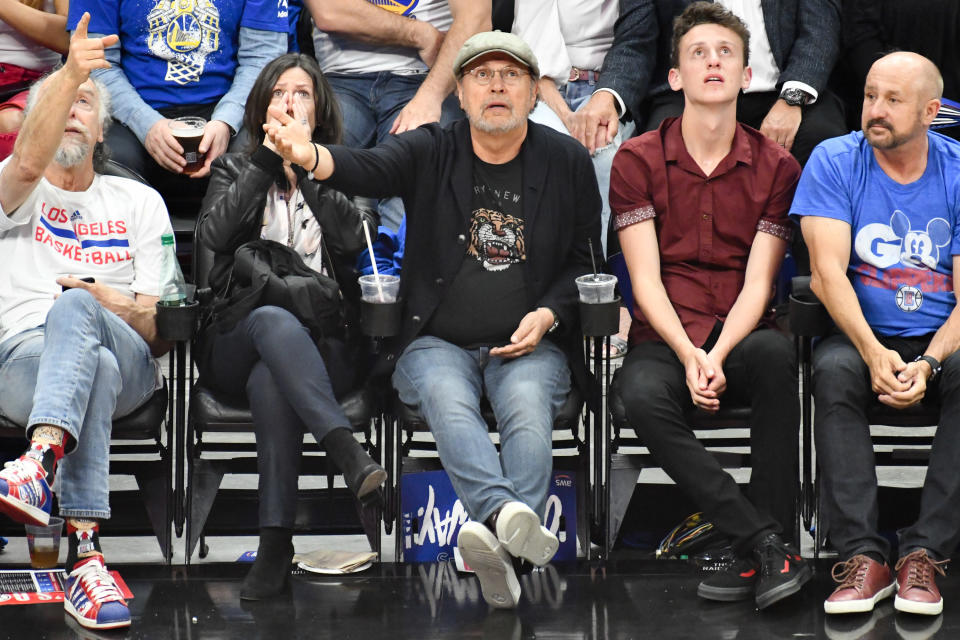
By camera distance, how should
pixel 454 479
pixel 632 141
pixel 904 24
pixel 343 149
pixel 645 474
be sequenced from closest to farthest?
pixel 454 479
pixel 343 149
pixel 632 141
pixel 645 474
pixel 904 24

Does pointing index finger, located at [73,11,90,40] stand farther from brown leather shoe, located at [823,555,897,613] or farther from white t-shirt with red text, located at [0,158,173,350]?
brown leather shoe, located at [823,555,897,613]

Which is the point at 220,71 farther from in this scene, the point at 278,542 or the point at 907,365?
the point at 907,365

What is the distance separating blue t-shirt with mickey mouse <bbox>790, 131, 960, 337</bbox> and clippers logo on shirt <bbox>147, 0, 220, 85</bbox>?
7.44ft

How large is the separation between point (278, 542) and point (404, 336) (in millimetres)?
689

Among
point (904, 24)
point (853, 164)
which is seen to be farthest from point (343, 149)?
point (904, 24)

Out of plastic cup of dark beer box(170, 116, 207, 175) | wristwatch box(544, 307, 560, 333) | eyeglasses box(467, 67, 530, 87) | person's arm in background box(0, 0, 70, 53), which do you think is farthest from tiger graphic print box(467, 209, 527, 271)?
person's arm in background box(0, 0, 70, 53)

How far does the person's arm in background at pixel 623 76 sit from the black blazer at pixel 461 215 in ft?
2.77

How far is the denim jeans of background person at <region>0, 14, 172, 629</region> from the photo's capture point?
3.36 meters

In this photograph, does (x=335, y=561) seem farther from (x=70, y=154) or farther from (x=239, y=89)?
(x=239, y=89)

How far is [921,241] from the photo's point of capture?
381 cm

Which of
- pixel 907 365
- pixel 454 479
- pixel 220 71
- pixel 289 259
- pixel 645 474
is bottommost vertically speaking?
pixel 645 474

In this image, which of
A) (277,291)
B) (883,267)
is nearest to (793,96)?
(883,267)

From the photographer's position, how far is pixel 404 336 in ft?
12.6

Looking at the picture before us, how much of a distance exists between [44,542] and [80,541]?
0.19m
